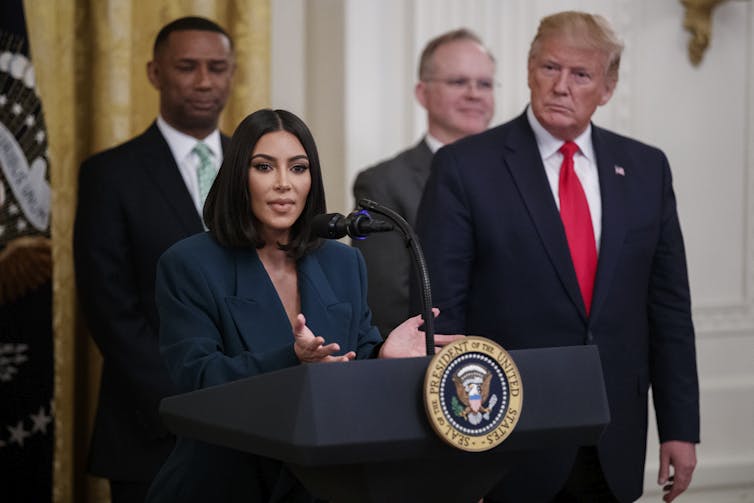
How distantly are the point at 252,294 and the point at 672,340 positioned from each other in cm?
137

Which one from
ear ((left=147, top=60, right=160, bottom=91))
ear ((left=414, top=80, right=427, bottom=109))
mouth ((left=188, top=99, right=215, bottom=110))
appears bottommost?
mouth ((left=188, top=99, right=215, bottom=110))

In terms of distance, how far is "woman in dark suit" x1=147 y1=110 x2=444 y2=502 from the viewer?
2.32 m

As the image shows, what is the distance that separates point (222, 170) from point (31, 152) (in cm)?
149

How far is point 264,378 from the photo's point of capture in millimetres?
1909

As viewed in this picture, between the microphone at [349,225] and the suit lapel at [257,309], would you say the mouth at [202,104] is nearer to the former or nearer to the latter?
the suit lapel at [257,309]

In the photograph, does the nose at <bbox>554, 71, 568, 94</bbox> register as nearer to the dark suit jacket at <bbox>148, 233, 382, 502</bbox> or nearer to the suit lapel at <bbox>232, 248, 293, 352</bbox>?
the dark suit jacket at <bbox>148, 233, 382, 502</bbox>

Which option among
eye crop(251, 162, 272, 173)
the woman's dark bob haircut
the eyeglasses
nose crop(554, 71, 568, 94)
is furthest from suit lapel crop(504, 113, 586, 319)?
the eyeglasses

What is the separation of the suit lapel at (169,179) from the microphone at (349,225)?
163 cm

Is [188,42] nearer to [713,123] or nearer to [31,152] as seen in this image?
[31,152]

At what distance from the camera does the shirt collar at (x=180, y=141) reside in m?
3.92

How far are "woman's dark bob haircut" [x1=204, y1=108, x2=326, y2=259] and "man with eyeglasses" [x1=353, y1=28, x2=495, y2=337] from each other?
1.53 m

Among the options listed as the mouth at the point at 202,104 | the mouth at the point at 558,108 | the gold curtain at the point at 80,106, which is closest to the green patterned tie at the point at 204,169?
the mouth at the point at 202,104

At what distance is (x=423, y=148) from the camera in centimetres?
427

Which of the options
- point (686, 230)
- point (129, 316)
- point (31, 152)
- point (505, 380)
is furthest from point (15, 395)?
point (686, 230)
